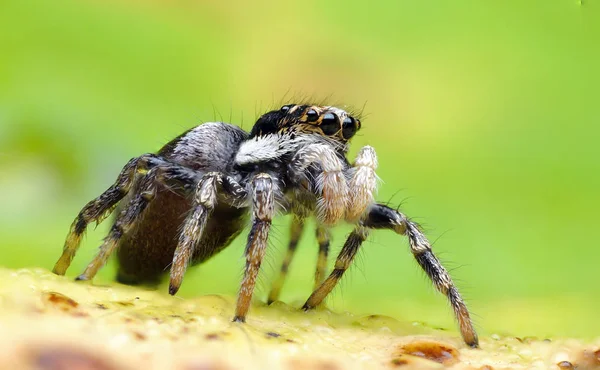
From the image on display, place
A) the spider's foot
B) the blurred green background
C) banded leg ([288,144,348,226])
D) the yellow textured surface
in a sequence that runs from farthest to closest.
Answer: the blurred green background → banded leg ([288,144,348,226]) → the spider's foot → the yellow textured surface

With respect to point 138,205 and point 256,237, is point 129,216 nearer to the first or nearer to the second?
point 138,205

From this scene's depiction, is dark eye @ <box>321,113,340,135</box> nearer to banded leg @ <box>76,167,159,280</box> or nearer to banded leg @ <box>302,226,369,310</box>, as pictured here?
banded leg @ <box>302,226,369,310</box>

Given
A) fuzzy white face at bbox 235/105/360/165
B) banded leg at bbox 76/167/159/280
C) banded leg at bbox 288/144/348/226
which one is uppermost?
fuzzy white face at bbox 235/105/360/165

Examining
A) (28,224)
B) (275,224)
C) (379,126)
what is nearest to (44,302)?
(275,224)

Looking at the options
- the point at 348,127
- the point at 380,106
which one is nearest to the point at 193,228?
the point at 348,127

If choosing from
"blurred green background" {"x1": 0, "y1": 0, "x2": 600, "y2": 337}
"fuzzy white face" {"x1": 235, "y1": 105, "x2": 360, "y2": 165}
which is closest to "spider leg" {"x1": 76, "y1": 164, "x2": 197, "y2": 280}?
"fuzzy white face" {"x1": 235, "y1": 105, "x2": 360, "y2": 165}
